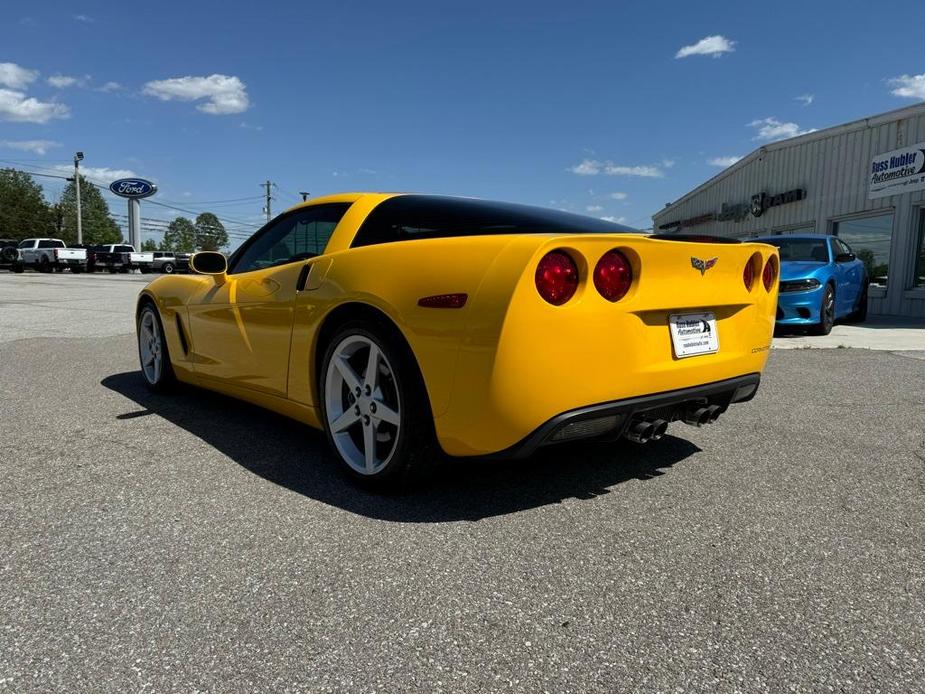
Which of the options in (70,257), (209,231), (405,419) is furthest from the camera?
(209,231)

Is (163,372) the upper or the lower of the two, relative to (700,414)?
lower

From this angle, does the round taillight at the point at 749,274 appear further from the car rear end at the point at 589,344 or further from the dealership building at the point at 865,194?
the dealership building at the point at 865,194

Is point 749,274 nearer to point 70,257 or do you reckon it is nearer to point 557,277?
point 557,277

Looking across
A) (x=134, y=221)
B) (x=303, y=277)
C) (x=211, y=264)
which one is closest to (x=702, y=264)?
(x=303, y=277)

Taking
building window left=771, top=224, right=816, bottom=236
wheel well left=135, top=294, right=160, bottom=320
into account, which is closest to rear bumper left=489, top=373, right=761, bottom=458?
wheel well left=135, top=294, right=160, bottom=320

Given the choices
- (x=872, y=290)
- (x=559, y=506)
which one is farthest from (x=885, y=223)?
(x=559, y=506)

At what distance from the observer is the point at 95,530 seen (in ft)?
7.89

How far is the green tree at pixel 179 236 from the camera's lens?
136250 mm

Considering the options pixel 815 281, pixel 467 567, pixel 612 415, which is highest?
pixel 815 281

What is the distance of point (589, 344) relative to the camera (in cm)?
229

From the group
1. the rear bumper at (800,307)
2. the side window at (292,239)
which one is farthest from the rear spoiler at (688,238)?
the rear bumper at (800,307)

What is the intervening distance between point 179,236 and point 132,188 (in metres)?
89.9

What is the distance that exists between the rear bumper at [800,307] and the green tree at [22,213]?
324 feet

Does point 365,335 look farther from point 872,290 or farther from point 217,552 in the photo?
point 872,290
